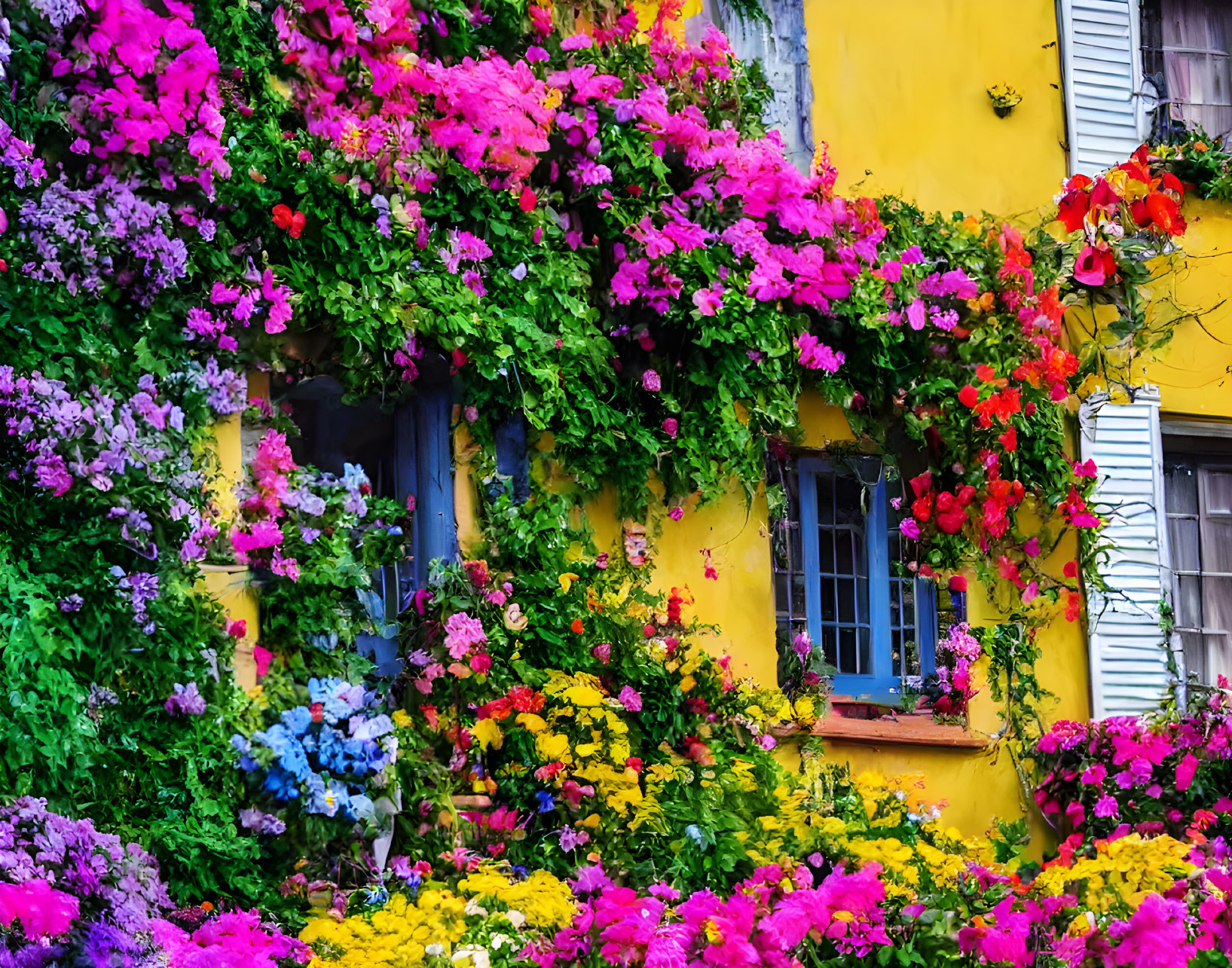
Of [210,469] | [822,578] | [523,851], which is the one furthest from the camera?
[822,578]

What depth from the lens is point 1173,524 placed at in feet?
23.5

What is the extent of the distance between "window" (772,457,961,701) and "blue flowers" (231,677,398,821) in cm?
231

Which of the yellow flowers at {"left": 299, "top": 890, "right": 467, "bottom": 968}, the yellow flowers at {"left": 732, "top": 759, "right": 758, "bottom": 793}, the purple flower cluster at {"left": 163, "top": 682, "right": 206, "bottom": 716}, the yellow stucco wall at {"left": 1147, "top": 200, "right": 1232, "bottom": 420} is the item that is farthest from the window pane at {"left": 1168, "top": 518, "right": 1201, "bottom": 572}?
the purple flower cluster at {"left": 163, "top": 682, "right": 206, "bottom": 716}

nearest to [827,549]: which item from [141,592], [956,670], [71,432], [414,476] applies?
[956,670]

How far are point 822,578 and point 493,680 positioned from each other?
1903 millimetres

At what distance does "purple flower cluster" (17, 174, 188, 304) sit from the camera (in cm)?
455

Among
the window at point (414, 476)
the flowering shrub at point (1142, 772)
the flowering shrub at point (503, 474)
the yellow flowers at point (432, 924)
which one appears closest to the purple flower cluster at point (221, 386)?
the flowering shrub at point (503, 474)

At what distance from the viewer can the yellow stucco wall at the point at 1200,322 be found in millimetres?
7062

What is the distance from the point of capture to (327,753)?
486cm

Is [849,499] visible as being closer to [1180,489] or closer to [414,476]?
[1180,489]

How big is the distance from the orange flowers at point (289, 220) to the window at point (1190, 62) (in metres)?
4.37

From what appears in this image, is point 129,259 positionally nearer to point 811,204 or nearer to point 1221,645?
point 811,204

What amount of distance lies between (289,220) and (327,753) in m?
1.79

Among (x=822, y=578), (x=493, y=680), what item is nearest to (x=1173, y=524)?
(x=822, y=578)
